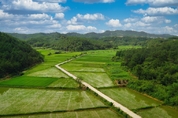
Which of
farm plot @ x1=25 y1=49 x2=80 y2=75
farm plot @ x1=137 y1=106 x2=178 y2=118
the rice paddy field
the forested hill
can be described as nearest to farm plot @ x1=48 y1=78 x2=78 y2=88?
the rice paddy field

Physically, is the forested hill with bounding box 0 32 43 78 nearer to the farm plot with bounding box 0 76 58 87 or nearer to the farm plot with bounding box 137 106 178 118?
the farm plot with bounding box 0 76 58 87

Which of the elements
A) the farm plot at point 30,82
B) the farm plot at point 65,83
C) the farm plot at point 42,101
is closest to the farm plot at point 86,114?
the farm plot at point 42,101

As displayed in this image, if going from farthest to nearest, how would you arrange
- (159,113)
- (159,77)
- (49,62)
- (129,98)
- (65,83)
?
(49,62), (65,83), (159,77), (129,98), (159,113)

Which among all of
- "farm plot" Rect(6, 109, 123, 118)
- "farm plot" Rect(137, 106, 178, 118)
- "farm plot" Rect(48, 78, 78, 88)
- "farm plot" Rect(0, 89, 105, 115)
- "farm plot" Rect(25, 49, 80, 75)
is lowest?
"farm plot" Rect(137, 106, 178, 118)

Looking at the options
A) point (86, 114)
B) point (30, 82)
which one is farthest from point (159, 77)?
point (30, 82)

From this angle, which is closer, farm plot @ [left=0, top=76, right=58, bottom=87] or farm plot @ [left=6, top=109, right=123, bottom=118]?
farm plot @ [left=6, top=109, right=123, bottom=118]

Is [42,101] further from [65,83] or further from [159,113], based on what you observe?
[159,113]
